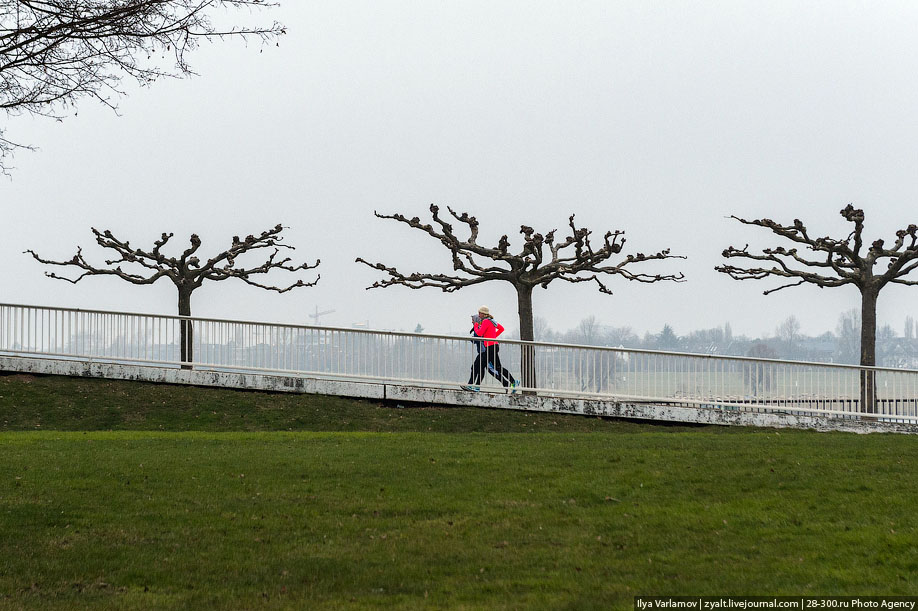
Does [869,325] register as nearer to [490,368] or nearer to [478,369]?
[490,368]

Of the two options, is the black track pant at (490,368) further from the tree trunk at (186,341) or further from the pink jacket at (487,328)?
the tree trunk at (186,341)

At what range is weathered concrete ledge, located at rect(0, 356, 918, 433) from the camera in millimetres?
19906

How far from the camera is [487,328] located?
21.3m

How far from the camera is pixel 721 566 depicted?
285 inches

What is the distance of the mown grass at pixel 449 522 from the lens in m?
7.01

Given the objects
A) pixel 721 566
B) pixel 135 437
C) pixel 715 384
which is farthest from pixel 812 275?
pixel 721 566

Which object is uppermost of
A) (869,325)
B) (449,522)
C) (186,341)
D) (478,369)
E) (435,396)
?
(869,325)

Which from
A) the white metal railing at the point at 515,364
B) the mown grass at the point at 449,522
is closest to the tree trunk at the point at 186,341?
the white metal railing at the point at 515,364

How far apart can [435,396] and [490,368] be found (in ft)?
4.60

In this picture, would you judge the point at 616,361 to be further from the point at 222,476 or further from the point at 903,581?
the point at 903,581

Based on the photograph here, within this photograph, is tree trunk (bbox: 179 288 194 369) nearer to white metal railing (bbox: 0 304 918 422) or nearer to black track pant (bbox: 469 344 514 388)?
white metal railing (bbox: 0 304 918 422)

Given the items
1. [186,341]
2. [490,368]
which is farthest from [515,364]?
[186,341]

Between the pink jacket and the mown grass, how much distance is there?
7064 millimetres

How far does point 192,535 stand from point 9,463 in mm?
4798
